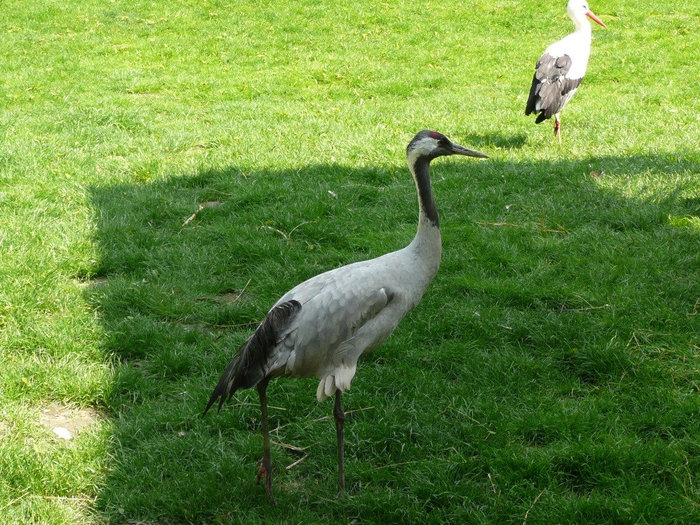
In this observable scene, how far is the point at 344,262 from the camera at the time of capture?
5426 millimetres

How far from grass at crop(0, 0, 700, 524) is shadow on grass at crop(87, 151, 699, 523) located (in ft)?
0.06

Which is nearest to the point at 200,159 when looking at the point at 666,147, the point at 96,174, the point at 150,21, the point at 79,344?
the point at 96,174

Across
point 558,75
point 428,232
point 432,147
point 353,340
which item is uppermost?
point 432,147

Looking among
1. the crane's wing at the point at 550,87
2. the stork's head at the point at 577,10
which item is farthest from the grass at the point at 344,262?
the stork's head at the point at 577,10

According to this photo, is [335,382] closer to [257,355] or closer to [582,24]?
[257,355]

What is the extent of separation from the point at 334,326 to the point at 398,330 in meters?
1.26

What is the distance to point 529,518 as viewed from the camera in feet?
10.6

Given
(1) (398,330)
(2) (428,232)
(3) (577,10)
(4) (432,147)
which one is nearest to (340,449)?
(2) (428,232)

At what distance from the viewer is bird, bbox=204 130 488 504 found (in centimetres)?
340

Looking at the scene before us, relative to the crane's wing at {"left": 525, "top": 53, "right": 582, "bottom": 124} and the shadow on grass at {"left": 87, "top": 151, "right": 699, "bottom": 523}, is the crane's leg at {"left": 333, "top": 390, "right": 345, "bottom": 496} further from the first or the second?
the crane's wing at {"left": 525, "top": 53, "right": 582, "bottom": 124}

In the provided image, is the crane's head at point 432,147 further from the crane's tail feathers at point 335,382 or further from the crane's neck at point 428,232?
the crane's tail feathers at point 335,382

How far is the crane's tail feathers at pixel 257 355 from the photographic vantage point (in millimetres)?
3379

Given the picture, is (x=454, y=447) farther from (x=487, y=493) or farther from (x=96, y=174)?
(x=96, y=174)

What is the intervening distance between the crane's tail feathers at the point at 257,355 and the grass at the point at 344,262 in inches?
18.5
